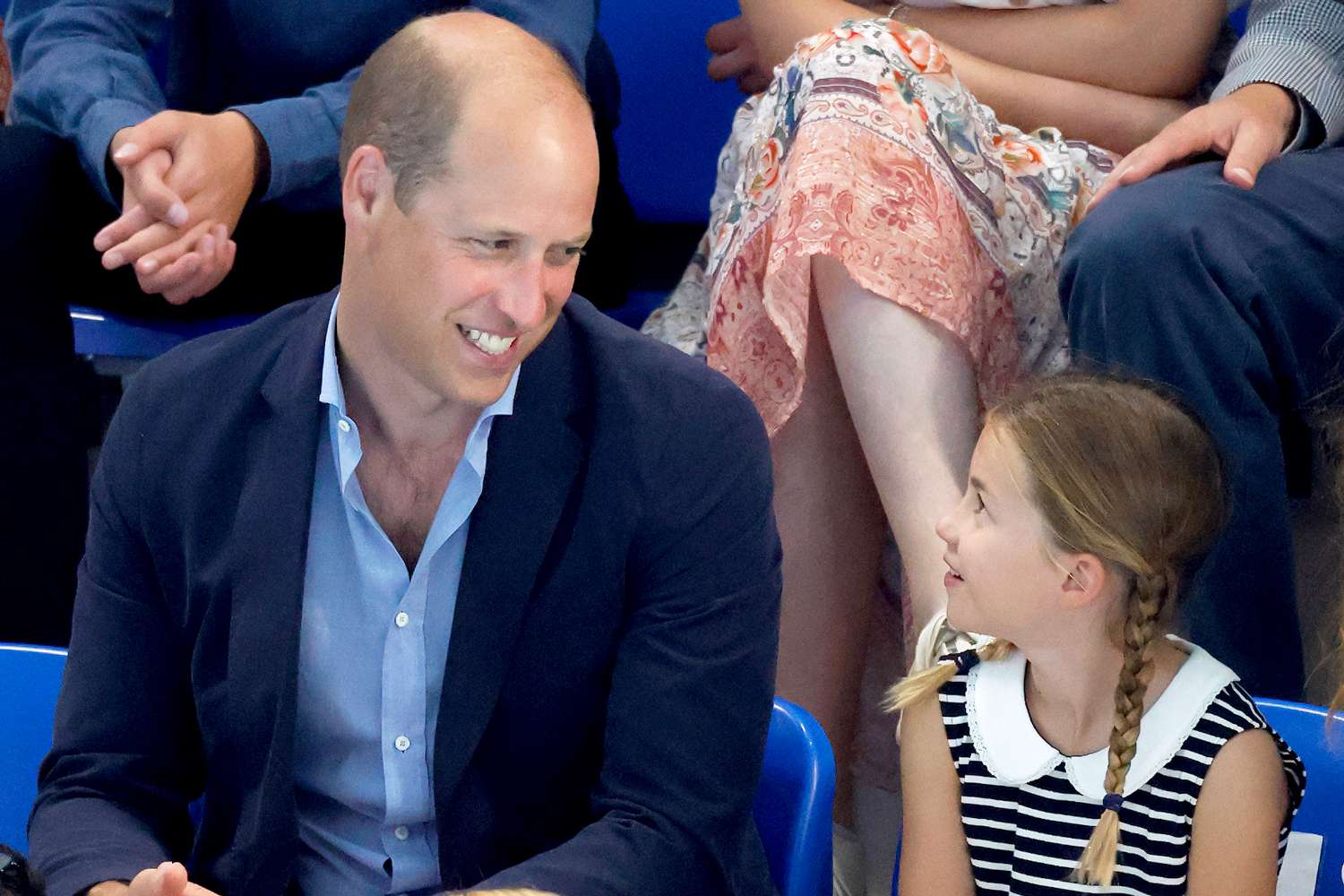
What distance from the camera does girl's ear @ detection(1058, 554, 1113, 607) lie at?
4.65ft

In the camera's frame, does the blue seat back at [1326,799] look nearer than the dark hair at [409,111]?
No

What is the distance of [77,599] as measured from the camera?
1379 mm

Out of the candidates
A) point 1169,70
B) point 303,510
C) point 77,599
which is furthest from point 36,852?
point 1169,70

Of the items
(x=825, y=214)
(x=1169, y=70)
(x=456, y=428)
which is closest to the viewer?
(x=456, y=428)

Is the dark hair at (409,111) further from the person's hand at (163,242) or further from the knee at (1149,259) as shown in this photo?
the knee at (1149,259)

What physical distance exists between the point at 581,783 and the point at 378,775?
162 millimetres

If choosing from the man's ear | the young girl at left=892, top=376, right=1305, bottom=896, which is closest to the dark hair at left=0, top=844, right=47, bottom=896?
the man's ear

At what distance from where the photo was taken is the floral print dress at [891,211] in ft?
5.79

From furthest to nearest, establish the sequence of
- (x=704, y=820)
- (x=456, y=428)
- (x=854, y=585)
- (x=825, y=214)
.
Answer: (x=854, y=585), (x=825, y=214), (x=456, y=428), (x=704, y=820)

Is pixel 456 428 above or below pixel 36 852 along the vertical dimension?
above

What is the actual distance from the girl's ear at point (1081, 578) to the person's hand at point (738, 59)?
3.48ft

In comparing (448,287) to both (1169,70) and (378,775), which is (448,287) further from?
(1169,70)

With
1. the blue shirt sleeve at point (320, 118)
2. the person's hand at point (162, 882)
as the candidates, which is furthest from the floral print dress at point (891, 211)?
the person's hand at point (162, 882)

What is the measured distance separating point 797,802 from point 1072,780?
23 centimetres
